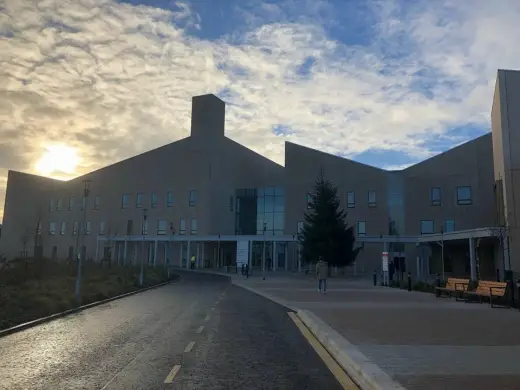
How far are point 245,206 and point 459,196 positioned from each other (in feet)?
100

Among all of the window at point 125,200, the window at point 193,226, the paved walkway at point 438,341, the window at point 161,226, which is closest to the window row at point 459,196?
the window at point 193,226

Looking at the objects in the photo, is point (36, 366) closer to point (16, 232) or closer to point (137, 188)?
point (137, 188)

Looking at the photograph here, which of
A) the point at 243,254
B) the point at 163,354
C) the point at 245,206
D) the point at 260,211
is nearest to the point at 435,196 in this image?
the point at 243,254

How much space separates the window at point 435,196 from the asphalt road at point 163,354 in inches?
1754

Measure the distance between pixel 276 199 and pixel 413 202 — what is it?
19910 mm

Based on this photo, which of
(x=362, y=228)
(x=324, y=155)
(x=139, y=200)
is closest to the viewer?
(x=362, y=228)

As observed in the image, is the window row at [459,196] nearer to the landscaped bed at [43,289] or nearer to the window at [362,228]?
the window at [362,228]

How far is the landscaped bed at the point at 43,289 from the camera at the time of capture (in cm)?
1474

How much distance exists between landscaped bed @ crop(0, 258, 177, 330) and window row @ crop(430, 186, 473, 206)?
35091mm

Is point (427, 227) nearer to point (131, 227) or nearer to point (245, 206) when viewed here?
point (245, 206)

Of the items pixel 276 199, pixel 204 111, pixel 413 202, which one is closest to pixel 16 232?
pixel 204 111

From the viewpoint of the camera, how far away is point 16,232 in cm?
9194

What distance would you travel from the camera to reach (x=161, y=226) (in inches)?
2864

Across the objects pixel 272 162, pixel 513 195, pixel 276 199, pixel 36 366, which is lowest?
pixel 36 366
